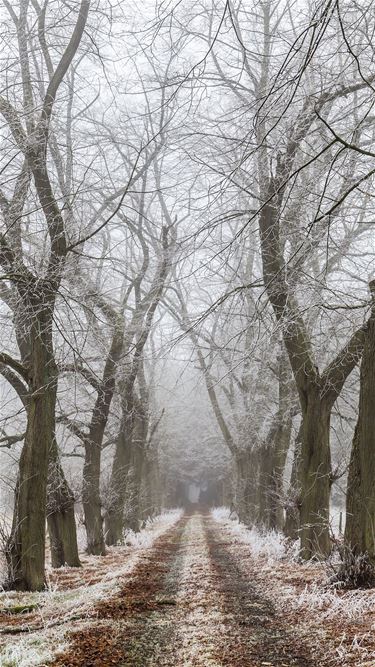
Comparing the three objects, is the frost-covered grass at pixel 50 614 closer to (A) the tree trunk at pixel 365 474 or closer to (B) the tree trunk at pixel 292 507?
Answer: (A) the tree trunk at pixel 365 474

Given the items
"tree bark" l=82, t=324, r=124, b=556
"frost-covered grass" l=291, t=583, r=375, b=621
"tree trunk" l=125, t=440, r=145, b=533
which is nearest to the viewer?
"frost-covered grass" l=291, t=583, r=375, b=621

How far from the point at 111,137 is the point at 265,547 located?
9377 millimetres

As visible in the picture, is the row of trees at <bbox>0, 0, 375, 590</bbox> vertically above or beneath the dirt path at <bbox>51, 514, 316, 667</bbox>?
above

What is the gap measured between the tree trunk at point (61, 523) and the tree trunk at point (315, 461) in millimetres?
4379

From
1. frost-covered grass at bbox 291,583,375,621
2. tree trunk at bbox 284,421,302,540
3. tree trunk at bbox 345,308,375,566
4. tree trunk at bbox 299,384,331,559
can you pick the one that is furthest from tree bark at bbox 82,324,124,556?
frost-covered grass at bbox 291,583,375,621

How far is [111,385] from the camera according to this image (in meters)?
15.2

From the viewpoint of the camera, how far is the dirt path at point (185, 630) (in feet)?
15.9

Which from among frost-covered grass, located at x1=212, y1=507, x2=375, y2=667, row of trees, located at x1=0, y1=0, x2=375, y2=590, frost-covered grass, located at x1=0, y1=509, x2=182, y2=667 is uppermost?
row of trees, located at x1=0, y1=0, x2=375, y2=590

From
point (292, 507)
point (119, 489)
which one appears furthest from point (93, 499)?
point (292, 507)

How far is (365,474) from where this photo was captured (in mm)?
7648

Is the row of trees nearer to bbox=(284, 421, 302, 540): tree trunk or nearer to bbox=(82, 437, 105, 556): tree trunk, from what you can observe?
bbox=(284, 421, 302, 540): tree trunk

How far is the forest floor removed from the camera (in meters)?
4.83

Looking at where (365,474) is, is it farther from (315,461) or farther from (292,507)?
(292,507)

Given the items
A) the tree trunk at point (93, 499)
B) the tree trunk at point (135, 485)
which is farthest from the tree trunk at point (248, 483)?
the tree trunk at point (93, 499)
